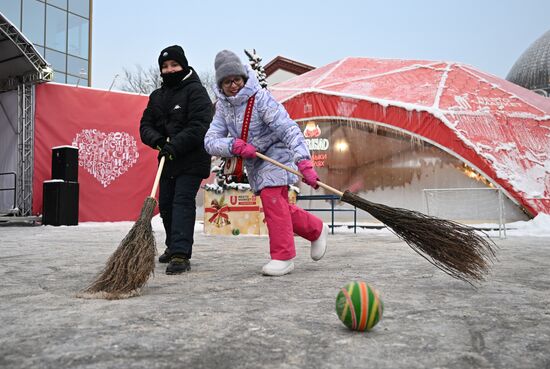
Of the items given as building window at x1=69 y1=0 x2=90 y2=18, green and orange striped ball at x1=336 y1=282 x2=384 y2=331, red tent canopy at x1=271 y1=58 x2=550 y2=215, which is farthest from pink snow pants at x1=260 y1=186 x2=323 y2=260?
building window at x1=69 y1=0 x2=90 y2=18

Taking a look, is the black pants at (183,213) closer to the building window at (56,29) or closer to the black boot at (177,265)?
the black boot at (177,265)

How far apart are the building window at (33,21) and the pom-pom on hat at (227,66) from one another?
19632 millimetres

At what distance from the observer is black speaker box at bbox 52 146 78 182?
1028 cm

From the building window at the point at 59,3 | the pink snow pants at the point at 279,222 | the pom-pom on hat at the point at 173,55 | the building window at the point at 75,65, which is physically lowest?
the pink snow pants at the point at 279,222

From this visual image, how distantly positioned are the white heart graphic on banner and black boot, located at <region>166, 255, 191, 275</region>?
8602mm

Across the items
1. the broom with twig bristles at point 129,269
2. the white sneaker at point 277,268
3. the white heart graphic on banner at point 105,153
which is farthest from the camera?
the white heart graphic on banner at point 105,153

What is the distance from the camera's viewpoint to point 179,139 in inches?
141

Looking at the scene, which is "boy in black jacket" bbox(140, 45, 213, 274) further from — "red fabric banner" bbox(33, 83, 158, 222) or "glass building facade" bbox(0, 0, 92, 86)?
"glass building facade" bbox(0, 0, 92, 86)

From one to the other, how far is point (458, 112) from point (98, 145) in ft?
25.2

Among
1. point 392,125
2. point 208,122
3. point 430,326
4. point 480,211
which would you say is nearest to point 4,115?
point 392,125

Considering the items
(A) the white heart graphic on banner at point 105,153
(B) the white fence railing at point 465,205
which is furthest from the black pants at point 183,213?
(A) the white heart graphic on banner at point 105,153

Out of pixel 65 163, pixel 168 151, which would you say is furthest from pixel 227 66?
pixel 65 163

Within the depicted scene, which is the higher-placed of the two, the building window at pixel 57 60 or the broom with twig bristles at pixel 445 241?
the building window at pixel 57 60

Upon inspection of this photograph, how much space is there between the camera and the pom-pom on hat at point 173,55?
→ 3777mm
